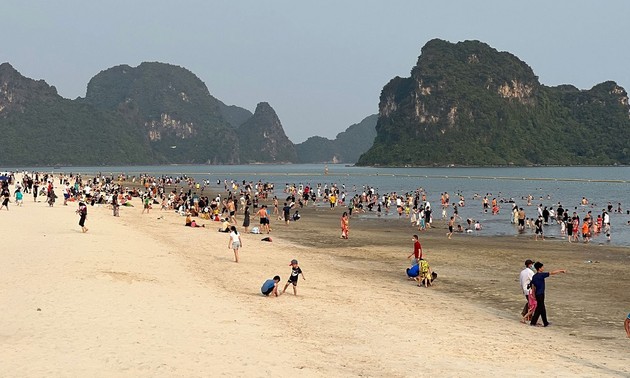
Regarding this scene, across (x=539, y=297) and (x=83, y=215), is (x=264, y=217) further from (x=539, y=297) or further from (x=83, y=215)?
(x=539, y=297)

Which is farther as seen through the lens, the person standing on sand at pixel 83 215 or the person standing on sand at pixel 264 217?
the person standing on sand at pixel 264 217

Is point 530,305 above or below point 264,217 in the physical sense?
below

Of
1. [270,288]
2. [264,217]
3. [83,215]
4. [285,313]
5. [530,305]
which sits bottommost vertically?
[285,313]

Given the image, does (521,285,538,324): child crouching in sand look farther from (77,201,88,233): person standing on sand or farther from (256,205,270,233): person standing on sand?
(256,205,270,233): person standing on sand

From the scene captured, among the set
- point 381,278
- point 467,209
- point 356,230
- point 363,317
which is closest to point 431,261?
point 381,278

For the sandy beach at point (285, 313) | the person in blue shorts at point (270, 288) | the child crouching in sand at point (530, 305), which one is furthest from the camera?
the person in blue shorts at point (270, 288)

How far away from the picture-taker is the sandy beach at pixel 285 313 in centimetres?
1052

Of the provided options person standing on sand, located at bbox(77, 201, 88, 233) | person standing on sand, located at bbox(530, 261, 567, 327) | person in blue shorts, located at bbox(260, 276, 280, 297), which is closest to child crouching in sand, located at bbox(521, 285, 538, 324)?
person standing on sand, located at bbox(530, 261, 567, 327)

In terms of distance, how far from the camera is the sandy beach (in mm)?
10516

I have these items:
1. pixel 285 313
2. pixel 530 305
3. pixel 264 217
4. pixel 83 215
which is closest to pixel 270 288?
pixel 285 313

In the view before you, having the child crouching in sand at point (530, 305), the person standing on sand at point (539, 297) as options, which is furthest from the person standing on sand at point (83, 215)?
the person standing on sand at point (539, 297)

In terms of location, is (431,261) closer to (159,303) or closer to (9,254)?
(159,303)

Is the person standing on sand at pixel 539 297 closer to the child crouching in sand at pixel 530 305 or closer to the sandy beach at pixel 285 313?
the child crouching in sand at pixel 530 305

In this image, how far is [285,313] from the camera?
1475 cm
